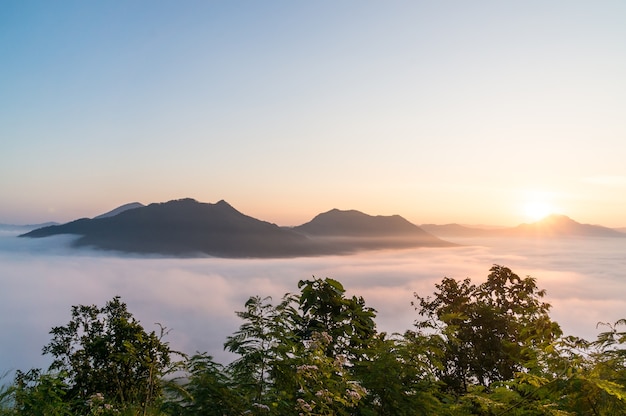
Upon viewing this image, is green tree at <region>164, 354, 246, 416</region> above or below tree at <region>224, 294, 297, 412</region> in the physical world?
below

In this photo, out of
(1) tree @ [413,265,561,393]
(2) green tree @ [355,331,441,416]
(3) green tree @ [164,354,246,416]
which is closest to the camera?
(3) green tree @ [164,354,246,416]

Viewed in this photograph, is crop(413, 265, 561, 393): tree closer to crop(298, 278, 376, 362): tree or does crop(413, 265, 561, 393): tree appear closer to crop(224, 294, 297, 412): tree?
crop(298, 278, 376, 362): tree

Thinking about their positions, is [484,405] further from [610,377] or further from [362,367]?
[362,367]

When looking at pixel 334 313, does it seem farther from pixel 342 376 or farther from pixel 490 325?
pixel 490 325

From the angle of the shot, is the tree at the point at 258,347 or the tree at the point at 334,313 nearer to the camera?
the tree at the point at 258,347

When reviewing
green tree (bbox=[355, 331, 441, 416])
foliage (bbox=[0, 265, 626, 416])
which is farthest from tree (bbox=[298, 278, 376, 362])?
green tree (bbox=[355, 331, 441, 416])

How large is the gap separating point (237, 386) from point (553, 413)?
171 inches

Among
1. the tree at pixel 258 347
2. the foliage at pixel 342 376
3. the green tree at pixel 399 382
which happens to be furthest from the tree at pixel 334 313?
the tree at pixel 258 347

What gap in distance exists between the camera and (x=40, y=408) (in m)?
9.17

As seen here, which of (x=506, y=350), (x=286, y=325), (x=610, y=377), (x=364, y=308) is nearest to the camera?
(x=610, y=377)

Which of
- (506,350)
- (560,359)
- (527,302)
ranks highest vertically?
(560,359)

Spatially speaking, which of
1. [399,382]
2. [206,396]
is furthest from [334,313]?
[206,396]

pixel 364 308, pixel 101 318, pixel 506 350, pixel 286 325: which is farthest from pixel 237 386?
pixel 101 318

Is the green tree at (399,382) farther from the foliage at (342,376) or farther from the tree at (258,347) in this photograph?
the tree at (258,347)
